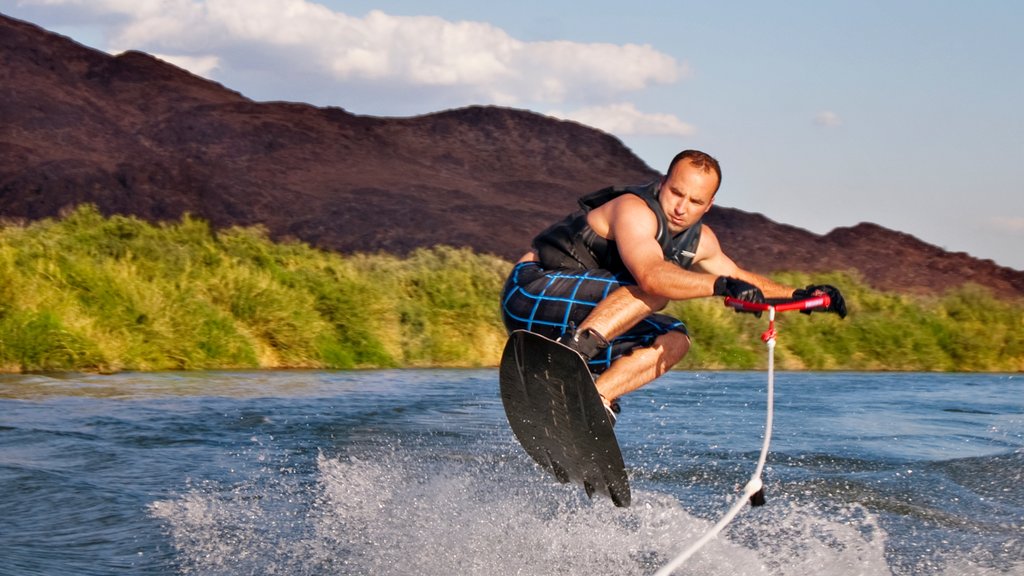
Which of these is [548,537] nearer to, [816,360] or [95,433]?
[95,433]

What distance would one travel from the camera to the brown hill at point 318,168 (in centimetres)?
4034

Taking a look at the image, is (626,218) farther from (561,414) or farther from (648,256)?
(561,414)

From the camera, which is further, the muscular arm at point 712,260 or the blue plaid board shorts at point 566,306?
the muscular arm at point 712,260

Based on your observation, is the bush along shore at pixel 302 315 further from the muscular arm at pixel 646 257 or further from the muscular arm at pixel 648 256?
the muscular arm at pixel 646 257

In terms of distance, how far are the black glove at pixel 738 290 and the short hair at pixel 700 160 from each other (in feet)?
1.88

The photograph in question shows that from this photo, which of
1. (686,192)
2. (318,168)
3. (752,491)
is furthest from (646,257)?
(318,168)

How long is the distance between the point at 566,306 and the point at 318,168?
44101 mm

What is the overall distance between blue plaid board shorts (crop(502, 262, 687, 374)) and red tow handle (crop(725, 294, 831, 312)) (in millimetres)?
761

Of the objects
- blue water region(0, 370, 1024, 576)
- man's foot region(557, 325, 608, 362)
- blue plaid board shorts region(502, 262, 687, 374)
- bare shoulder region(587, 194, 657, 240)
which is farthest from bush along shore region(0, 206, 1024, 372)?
man's foot region(557, 325, 608, 362)

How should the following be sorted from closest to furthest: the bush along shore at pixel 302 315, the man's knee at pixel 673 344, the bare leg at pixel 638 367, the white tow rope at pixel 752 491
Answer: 1. the white tow rope at pixel 752 491
2. the bare leg at pixel 638 367
3. the man's knee at pixel 673 344
4. the bush along shore at pixel 302 315

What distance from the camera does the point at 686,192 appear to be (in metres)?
4.88

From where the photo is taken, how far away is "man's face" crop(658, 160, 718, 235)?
4.87 meters

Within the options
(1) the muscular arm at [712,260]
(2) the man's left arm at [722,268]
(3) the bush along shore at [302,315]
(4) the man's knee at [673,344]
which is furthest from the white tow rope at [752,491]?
(3) the bush along shore at [302,315]

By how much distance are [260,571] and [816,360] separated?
1288 centimetres
